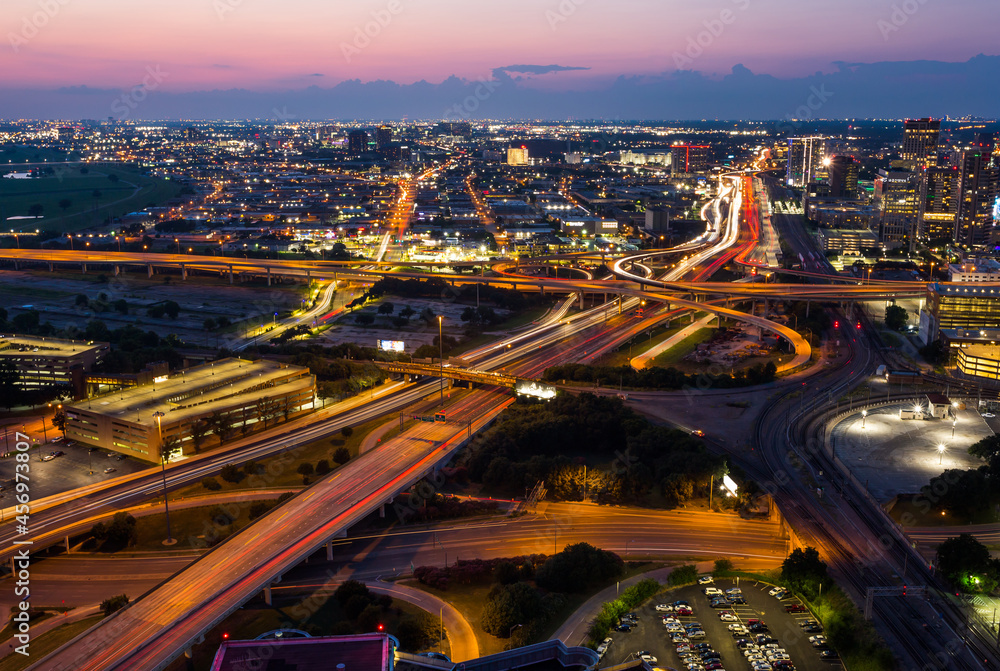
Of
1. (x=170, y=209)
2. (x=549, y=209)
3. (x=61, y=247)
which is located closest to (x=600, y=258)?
(x=549, y=209)

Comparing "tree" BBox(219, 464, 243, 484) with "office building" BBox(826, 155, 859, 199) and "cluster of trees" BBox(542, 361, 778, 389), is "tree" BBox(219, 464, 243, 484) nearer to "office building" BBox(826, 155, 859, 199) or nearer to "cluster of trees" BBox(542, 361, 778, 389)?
"cluster of trees" BBox(542, 361, 778, 389)

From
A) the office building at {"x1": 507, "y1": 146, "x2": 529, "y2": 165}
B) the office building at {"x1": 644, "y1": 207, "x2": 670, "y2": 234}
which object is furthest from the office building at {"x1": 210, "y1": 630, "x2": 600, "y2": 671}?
the office building at {"x1": 507, "y1": 146, "x2": 529, "y2": 165}

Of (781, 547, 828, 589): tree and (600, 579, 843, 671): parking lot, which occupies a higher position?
(781, 547, 828, 589): tree

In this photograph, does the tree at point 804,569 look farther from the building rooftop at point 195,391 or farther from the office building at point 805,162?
the office building at point 805,162

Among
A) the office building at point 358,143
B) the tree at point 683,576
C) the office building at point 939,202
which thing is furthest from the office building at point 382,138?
the tree at point 683,576

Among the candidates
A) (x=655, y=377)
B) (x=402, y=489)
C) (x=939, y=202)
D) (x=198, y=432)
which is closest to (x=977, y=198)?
(x=939, y=202)

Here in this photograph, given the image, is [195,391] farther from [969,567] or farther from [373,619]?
[969,567]

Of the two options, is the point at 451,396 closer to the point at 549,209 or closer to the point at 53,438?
the point at 53,438
